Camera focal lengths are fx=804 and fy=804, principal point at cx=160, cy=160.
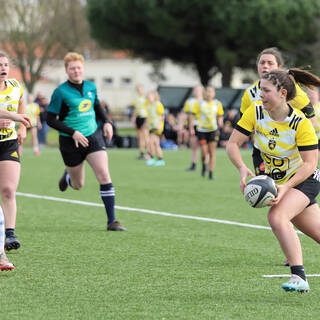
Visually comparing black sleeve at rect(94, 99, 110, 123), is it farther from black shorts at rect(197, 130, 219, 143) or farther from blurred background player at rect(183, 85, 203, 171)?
blurred background player at rect(183, 85, 203, 171)

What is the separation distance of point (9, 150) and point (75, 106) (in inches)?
71.7

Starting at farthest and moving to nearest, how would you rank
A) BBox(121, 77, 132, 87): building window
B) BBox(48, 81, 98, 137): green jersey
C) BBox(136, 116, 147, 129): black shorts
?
BBox(121, 77, 132, 87): building window
BBox(136, 116, 147, 129): black shorts
BBox(48, 81, 98, 137): green jersey

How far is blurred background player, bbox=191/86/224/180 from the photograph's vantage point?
17870 millimetres

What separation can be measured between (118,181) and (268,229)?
7.67m

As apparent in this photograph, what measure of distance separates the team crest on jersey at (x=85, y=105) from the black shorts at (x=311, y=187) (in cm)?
413

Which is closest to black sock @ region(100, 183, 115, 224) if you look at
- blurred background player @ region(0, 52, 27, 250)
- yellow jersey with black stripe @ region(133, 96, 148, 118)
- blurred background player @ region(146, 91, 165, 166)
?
blurred background player @ region(0, 52, 27, 250)

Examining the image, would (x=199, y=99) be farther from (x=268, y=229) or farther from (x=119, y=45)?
(x=119, y=45)

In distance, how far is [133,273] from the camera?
7000 millimetres

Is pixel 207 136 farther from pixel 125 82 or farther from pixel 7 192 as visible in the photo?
pixel 125 82

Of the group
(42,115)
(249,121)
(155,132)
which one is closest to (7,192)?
(249,121)

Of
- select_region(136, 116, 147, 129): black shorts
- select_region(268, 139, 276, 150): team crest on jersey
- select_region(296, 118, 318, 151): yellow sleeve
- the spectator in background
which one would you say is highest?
select_region(296, 118, 318, 151): yellow sleeve

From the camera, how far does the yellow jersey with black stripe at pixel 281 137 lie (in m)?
6.07

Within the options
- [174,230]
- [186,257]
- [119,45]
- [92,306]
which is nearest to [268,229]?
[174,230]

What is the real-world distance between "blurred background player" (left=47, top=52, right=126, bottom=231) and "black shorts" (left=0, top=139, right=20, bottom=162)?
1385 millimetres
